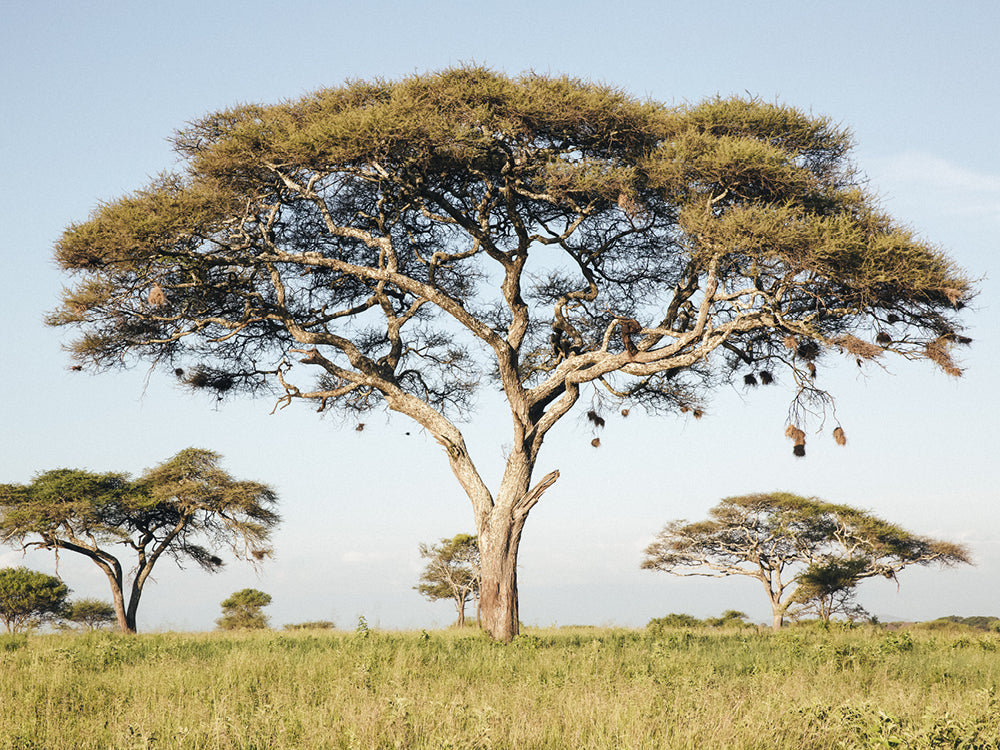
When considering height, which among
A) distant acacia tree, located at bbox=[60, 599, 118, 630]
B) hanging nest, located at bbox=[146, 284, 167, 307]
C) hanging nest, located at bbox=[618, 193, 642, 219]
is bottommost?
distant acacia tree, located at bbox=[60, 599, 118, 630]

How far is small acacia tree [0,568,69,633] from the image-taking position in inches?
1582

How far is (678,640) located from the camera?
17156 millimetres

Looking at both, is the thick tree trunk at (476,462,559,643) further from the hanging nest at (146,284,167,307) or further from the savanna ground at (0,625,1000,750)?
the hanging nest at (146,284,167,307)

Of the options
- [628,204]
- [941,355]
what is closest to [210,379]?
[628,204]

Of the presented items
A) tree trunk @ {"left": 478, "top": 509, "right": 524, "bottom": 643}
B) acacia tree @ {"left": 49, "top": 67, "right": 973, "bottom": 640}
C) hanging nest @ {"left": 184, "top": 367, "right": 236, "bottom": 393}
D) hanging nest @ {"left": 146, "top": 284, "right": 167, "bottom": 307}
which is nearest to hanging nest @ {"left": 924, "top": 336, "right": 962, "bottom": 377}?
acacia tree @ {"left": 49, "top": 67, "right": 973, "bottom": 640}

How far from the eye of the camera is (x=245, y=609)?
5019cm

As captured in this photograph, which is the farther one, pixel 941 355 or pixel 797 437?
pixel 797 437

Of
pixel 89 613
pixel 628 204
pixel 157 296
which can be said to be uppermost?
pixel 628 204

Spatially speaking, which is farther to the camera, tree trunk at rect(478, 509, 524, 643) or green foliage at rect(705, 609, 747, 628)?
green foliage at rect(705, 609, 747, 628)

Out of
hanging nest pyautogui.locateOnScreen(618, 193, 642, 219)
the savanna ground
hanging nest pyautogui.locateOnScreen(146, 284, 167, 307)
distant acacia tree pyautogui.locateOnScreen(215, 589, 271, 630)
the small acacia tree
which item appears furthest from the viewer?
distant acacia tree pyautogui.locateOnScreen(215, 589, 271, 630)

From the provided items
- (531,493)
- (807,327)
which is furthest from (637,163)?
(531,493)

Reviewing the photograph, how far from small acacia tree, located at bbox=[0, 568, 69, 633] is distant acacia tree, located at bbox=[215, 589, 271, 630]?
9.60 m

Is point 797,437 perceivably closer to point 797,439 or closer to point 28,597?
point 797,439

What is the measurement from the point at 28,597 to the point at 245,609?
41.1 feet
